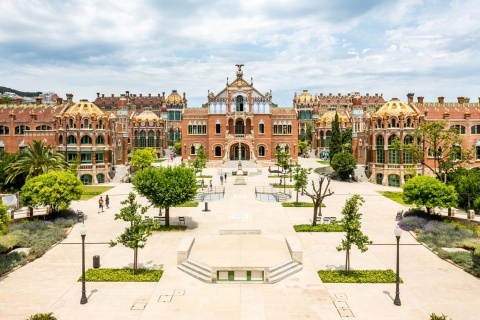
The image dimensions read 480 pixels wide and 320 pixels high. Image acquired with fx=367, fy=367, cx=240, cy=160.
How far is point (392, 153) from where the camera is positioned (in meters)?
54.6

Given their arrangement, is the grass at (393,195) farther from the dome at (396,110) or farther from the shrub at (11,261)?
the shrub at (11,261)

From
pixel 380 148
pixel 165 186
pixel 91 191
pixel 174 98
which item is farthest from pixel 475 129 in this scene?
pixel 174 98

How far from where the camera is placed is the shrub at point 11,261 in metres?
20.6

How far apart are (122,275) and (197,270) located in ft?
13.1

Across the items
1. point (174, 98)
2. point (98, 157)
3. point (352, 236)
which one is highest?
point (174, 98)

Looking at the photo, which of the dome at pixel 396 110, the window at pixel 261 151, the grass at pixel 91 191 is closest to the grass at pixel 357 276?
the grass at pixel 91 191

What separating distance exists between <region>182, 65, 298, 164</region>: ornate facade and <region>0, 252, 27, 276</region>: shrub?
53692 mm

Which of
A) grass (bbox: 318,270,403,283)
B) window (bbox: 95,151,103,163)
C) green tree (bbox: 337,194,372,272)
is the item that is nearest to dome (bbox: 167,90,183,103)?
window (bbox: 95,151,103,163)

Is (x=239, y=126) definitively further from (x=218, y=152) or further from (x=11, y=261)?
(x=11, y=261)

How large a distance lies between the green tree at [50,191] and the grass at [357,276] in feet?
72.1

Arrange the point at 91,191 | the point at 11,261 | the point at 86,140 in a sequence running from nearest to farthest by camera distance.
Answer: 1. the point at 11,261
2. the point at 91,191
3. the point at 86,140

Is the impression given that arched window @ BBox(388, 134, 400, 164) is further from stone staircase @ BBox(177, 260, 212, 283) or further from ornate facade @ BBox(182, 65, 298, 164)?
stone staircase @ BBox(177, 260, 212, 283)

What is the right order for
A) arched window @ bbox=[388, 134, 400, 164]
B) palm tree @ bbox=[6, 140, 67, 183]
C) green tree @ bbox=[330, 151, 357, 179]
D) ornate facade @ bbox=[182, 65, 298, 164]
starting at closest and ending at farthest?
palm tree @ bbox=[6, 140, 67, 183] < arched window @ bbox=[388, 134, 400, 164] < green tree @ bbox=[330, 151, 357, 179] < ornate facade @ bbox=[182, 65, 298, 164]

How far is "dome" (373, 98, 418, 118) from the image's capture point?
54.0 metres
